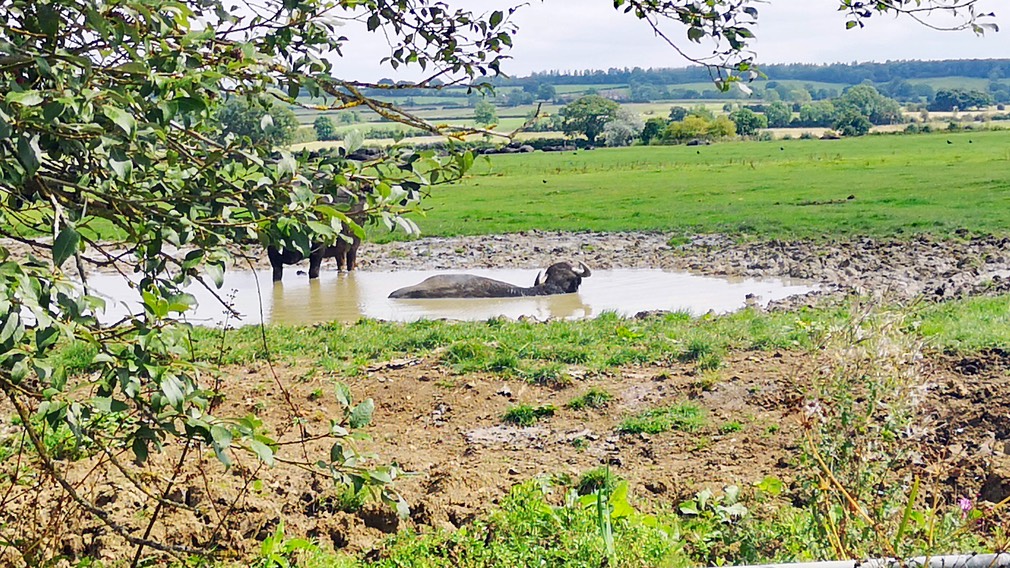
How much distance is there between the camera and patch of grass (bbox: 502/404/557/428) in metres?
6.16

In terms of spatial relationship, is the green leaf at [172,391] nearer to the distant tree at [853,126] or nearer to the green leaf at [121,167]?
the green leaf at [121,167]

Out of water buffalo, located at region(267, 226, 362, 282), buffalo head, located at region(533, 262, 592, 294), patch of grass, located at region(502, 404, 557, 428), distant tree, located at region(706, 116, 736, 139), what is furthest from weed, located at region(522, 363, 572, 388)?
distant tree, located at region(706, 116, 736, 139)

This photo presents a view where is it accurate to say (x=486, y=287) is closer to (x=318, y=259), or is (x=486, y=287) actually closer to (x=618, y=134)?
(x=318, y=259)

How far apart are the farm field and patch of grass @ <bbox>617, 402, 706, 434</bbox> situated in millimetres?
Answer: 20

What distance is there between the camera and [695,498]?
4688 millimetres

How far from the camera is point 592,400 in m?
6.47

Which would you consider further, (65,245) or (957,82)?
(957,82)

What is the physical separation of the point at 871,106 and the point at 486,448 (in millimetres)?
107840

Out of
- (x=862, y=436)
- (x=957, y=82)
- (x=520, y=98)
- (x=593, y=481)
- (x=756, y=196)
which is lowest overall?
(x=756, y=196)

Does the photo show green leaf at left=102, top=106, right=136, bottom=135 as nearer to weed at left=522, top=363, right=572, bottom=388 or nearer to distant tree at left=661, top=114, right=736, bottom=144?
weed at left=522, top=363, right=572, bottom=388

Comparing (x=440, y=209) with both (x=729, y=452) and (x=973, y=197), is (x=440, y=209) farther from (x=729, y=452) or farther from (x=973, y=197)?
(x=729, y=452)

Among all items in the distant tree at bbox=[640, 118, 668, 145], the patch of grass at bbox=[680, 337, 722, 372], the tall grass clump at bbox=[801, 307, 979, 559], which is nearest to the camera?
the tall grass clump at bbox=[801, 307, 979, 559]

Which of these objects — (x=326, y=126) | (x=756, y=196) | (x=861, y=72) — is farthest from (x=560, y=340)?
(x=861, y=72)

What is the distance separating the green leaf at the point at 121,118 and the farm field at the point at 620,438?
3.10 feet
